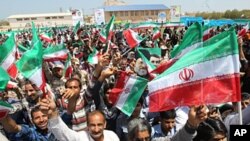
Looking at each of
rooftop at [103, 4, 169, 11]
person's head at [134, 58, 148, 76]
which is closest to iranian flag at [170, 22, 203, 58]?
person's head at [134, 58, 148, 76]

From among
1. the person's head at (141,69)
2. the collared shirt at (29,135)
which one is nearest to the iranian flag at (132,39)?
the person's head at (141,69)

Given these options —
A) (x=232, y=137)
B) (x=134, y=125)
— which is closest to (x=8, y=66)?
(x=134, y=125)

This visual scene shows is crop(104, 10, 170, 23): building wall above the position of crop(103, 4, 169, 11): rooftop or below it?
below

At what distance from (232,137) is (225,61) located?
3.53 feet

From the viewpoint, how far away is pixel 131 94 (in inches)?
190

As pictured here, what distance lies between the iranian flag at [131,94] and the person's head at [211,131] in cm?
135

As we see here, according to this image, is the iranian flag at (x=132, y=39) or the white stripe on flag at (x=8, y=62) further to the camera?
the iranian flag at (x=132, y=39)

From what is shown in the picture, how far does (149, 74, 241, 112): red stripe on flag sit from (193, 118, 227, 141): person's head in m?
0.20

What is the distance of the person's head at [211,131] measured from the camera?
10.8ft

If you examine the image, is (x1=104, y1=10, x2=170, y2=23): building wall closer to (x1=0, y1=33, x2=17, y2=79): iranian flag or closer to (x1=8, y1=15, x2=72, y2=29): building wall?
(x1=8, y1=15, x2=72, y2=29): building wall

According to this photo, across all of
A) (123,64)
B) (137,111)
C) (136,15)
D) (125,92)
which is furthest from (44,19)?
(137,111)

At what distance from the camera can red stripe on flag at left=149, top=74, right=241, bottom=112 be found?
3.49 meters

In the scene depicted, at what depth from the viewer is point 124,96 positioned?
487cm

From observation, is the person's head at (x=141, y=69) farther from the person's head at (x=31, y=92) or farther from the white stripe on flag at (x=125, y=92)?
the person's head at (x=31, y=92)
